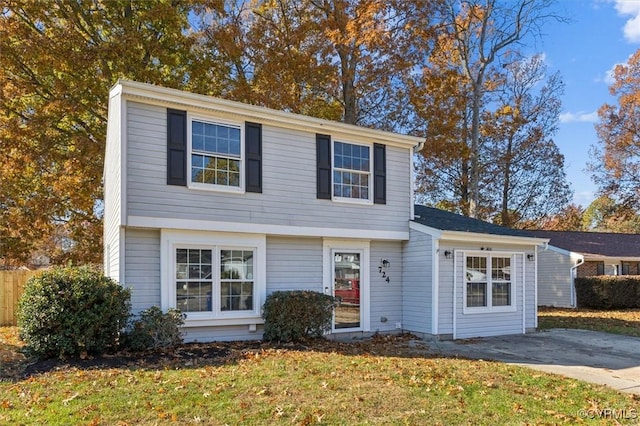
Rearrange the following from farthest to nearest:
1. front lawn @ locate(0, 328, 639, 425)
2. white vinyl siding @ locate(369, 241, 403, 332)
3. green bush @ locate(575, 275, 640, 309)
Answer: green bush @ locate(575, 275, 640, 309)
white vinyl siding @ locate(369, 241, 403, 332)
front lawn @ locate(0, 328, 639, 425)

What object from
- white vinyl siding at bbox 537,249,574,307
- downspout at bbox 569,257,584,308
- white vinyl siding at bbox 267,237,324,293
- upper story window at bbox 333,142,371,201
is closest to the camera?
white vinyl siding at bbox 267,237,324,293

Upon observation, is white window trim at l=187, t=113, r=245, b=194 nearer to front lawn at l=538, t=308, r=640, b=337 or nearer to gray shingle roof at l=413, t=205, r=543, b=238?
gray shingle roof at l=413, t=205, r=543, b=238

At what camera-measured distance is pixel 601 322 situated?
595 inches

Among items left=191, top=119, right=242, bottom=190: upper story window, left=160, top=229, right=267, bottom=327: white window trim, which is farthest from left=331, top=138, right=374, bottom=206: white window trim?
left=191, top=119, right=242, bottom=190: upper story window

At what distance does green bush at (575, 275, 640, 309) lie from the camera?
1988cm

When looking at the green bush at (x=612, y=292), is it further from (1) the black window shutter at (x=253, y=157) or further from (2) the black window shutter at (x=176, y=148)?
(2) the black window shutter at (x=176, y=148)

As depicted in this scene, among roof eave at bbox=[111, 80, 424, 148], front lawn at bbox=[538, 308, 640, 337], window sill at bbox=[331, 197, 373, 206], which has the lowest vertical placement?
front lawn at bbox=[538, 308, 640, 337]

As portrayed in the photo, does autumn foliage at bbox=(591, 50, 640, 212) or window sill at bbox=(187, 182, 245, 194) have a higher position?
autumn foliage at bbox=(591, 50, 640, 212)

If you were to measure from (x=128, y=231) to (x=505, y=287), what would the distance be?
8.99m

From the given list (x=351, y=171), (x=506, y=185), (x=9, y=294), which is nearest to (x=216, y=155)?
(x=351, y=171)

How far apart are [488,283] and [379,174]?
378 centimetres

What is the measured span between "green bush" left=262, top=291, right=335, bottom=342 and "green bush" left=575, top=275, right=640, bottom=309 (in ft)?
49.8

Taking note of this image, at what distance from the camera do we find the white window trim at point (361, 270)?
36.4 ft

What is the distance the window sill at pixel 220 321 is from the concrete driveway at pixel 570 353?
3.66 m
